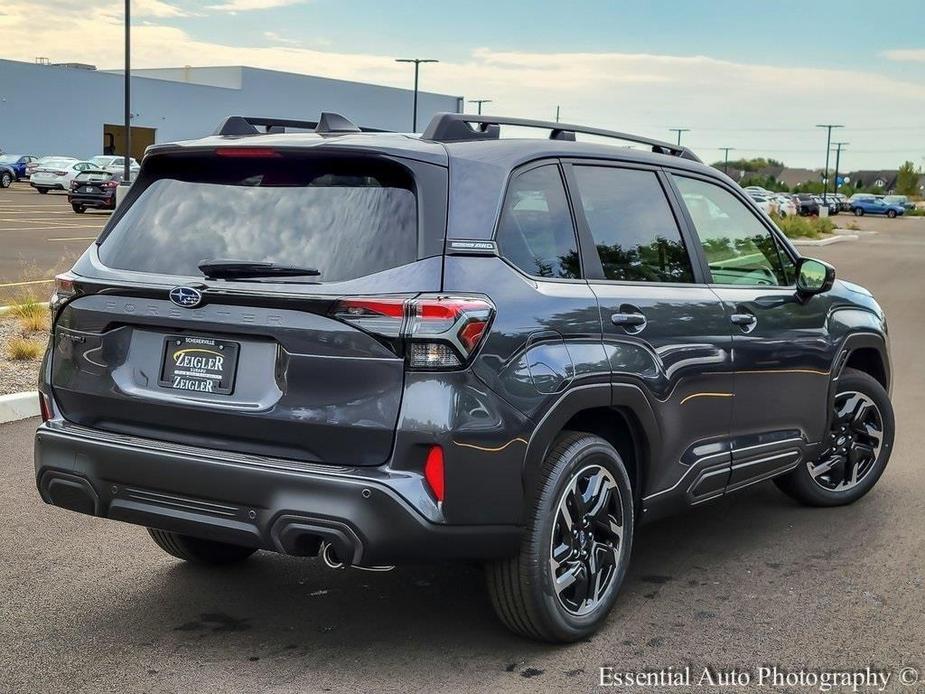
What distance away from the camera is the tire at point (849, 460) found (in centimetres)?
639

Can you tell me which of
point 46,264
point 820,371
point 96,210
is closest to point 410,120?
point 96,210

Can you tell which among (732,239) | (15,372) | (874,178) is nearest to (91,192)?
(15,372)

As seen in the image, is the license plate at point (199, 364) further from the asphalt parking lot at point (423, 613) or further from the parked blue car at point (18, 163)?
the parked blue car at point (18, 163)

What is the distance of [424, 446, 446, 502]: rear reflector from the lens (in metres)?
3.83

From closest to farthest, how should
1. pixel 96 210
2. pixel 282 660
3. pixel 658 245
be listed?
pixel 282 660, pixel 658 245, pixel 96 210

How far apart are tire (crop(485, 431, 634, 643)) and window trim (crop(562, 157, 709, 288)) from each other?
65cm

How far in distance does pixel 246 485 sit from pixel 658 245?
6.81ft

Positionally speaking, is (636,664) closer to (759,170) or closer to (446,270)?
(446,270)

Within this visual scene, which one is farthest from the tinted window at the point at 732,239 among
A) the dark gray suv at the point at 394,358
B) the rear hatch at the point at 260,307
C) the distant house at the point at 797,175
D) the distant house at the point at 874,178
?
the distant house at the point at 797,175

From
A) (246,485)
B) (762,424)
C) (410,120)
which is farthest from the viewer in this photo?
(410,120)

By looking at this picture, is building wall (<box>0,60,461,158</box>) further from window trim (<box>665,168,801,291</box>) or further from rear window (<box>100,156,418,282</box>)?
rear window (<box>100,156,418,282</box>)

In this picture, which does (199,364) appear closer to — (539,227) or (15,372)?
(539,227)

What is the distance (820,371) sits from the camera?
593 cm

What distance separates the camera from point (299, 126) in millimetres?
5148
